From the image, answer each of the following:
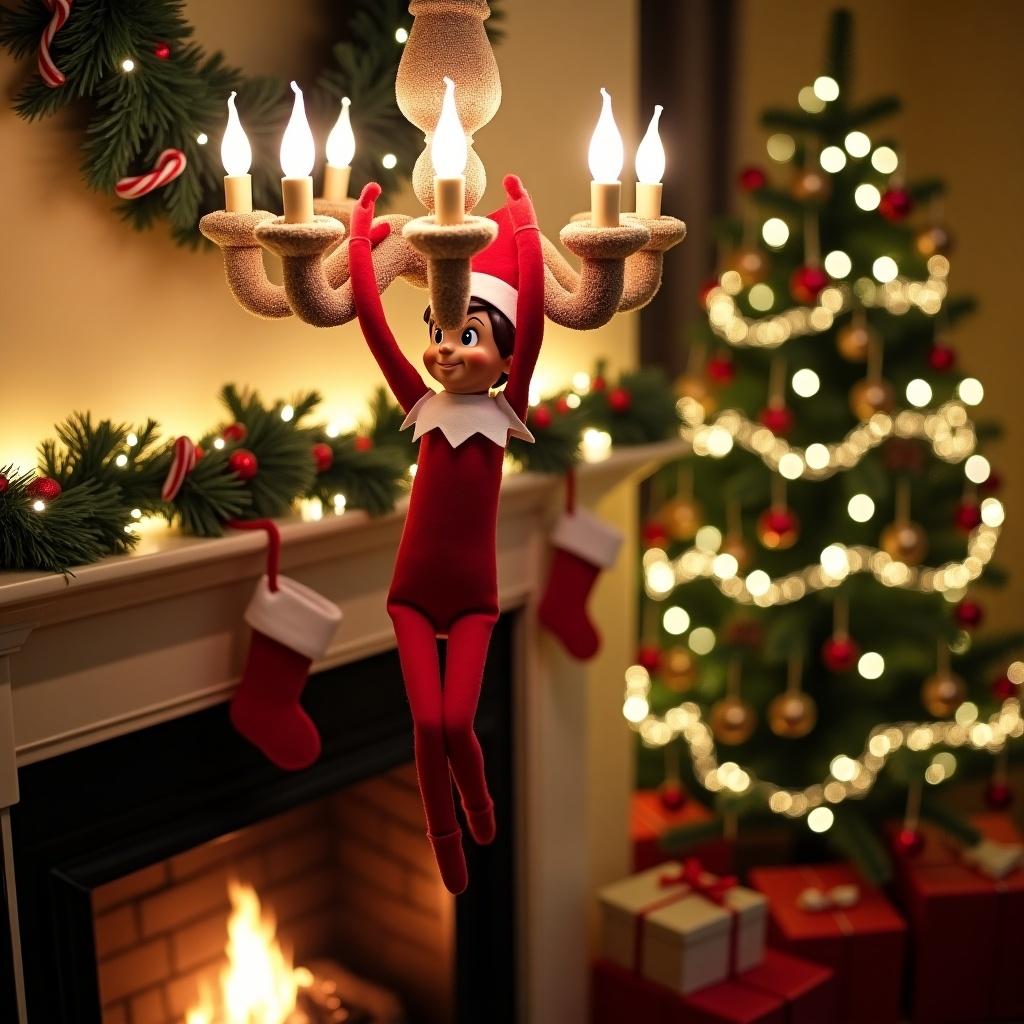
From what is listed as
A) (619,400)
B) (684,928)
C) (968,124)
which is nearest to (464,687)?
(619,400)

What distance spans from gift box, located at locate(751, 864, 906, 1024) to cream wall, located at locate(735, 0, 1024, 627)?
1127 mm

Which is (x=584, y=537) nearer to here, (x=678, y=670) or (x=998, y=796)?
(x=678, y=670)

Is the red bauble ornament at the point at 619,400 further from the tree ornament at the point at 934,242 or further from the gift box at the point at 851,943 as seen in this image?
the gift box at the point at 851,943

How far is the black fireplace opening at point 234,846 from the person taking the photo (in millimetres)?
1515

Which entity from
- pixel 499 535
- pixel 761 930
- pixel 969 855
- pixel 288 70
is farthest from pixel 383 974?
pixel 288 70

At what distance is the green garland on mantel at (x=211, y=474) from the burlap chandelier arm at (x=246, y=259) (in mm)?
437

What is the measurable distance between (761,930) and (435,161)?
6.25 feet

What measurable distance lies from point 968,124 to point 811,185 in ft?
3.52

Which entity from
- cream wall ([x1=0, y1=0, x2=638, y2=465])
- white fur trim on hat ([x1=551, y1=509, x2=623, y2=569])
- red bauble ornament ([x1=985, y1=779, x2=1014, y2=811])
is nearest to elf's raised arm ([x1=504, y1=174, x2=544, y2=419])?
cream wall ([x1=0, y1=0, x2=638, y2=465])

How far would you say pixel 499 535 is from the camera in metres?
1.98

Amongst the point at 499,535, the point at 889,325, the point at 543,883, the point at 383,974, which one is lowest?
the point at 383,974

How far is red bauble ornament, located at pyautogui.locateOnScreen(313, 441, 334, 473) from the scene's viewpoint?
63.0 inches

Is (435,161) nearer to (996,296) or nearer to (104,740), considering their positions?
(104,740)

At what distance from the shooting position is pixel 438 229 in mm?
830
